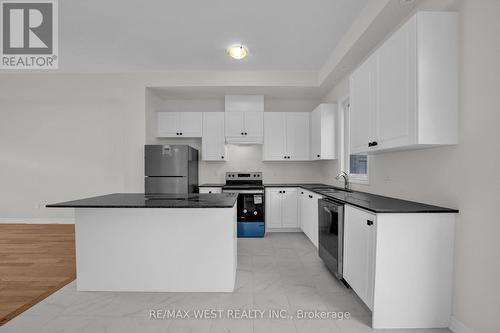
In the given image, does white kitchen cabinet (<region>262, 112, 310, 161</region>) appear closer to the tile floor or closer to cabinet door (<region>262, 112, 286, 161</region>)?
cabinet door (<region>262, 112, 286, 161</region>)

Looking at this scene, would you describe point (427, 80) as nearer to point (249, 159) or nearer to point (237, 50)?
point (237, 50)

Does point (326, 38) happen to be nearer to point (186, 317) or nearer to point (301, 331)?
point (301, 331)

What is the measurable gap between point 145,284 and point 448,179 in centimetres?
287

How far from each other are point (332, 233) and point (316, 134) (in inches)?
92.1

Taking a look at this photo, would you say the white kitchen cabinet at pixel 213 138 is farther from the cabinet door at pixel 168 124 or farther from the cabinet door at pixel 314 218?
the cabinet door at pixel 314 218

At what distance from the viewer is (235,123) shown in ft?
16.0

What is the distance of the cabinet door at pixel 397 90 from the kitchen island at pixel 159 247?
1597 mm

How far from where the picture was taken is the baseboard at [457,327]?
174cm

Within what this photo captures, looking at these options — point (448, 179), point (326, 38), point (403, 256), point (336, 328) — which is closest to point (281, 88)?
point (326, 38)

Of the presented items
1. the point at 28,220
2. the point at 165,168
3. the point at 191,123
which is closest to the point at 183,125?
the point at 191,123

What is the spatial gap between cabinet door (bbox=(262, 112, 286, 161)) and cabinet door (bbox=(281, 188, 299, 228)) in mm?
754

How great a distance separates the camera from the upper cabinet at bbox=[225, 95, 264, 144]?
4855 mm

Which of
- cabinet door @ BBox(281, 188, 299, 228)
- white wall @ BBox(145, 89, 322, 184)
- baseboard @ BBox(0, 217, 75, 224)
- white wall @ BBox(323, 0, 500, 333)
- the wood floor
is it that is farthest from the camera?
white wall @ BBox(145, 89, 322, 184)

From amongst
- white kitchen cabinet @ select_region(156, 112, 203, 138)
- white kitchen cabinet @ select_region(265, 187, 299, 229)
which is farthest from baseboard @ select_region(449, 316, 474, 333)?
white kitchen cabinet @ select_region(156, 112, 203, 138)
